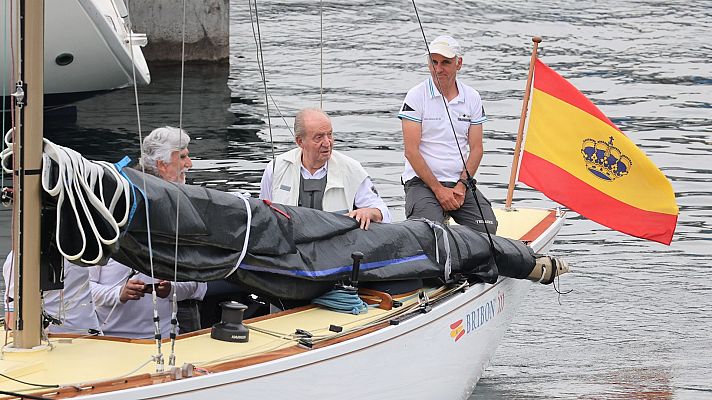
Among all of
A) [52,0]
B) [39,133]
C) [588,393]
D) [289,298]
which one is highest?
[52,0]

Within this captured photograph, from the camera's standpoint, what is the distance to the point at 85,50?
614 inches

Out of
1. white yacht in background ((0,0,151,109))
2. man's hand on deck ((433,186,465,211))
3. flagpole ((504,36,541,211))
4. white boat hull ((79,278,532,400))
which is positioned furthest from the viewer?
white yacht in background ((0,0,151,109))

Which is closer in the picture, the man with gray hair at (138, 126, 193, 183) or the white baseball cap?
the man with gray hair at (138, 126, 193, 183)

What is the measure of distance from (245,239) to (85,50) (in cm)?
1076

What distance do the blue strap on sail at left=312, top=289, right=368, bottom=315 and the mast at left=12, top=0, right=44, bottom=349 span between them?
1449 millimetres

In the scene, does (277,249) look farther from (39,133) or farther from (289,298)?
(39,133)

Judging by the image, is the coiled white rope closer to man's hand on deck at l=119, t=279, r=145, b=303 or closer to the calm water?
man's hand on deck at l=119, t=279, r=145, b=303

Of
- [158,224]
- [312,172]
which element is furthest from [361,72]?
[158,224]

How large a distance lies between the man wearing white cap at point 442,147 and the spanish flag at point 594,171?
1027 mm

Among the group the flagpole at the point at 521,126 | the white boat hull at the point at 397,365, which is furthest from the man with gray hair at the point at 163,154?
the flagpole at the point at 521,126

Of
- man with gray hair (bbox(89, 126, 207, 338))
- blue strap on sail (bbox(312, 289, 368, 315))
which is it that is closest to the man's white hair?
man with gray hair (bbox(89, 126, 207, 338))

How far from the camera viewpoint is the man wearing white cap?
24.7ft

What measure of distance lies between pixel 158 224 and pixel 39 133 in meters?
0.58

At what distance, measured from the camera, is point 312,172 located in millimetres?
6512
